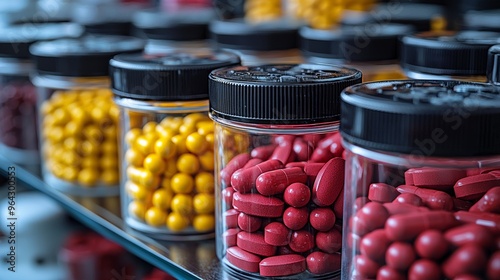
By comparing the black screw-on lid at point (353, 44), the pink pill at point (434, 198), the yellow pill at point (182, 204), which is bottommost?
the yellow pill at point (182, 204)

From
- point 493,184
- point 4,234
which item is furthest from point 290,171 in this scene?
point 4,234

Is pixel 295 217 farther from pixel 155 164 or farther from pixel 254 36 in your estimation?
pixel 254 36

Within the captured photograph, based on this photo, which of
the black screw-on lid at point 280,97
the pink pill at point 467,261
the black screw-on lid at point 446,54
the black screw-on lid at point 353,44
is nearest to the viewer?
the pink pill at point 467,261

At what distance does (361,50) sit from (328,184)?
343 mm

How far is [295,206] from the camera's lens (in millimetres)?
628

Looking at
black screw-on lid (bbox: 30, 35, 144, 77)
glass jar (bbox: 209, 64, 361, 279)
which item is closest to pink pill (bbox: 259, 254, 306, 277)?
glass jar (bbox: 209, 64, 361, 279)

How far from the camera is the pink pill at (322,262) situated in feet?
2.11

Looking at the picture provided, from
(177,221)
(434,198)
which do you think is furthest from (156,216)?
(434,198)

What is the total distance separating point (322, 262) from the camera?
65 centimetres

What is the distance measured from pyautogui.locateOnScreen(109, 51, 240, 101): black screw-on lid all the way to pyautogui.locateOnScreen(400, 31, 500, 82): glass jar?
0.70 feet

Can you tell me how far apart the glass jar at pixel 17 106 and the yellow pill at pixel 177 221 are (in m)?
0.46

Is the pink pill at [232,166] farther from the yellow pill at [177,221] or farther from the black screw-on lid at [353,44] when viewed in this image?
the black screw-on lid at [353,44]

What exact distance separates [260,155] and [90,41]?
1.93ft

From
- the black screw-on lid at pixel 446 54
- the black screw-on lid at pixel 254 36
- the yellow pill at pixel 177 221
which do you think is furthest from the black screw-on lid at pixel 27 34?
the black screw-on lid at pixel 446 54
